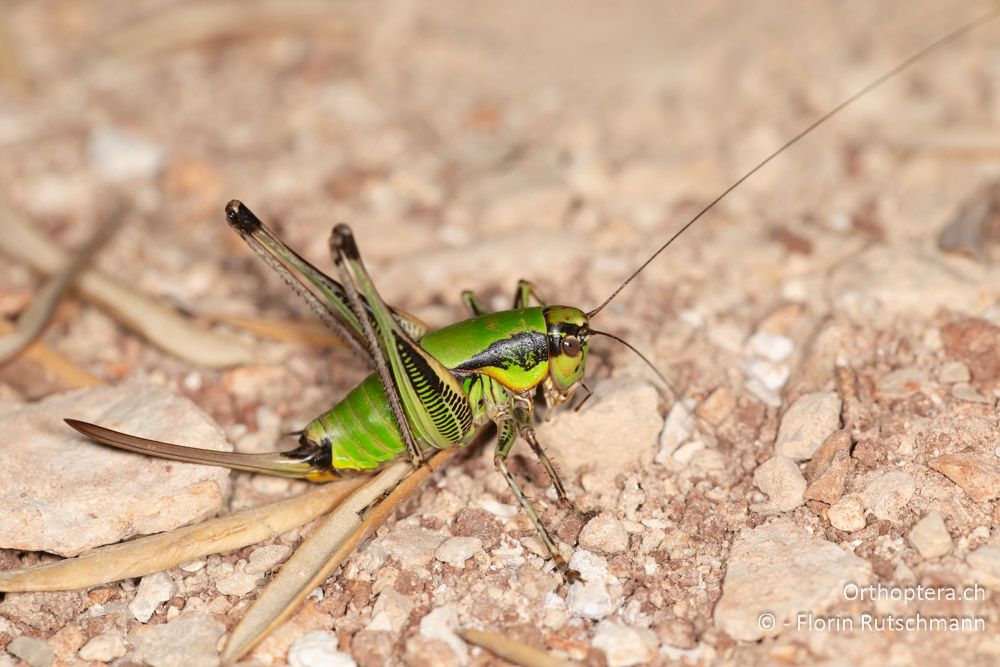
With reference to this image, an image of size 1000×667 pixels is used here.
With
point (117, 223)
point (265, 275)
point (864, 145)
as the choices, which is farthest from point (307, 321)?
point (864, 145)

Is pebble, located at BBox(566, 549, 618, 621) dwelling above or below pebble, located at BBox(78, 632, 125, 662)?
above

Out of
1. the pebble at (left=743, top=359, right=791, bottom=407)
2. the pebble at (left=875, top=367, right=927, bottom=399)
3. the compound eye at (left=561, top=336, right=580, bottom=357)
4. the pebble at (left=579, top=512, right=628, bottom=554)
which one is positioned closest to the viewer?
the pebble at (left=579, top=512, right=628, bottom=554)

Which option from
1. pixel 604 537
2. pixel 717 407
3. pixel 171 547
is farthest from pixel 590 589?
pixel 171 547

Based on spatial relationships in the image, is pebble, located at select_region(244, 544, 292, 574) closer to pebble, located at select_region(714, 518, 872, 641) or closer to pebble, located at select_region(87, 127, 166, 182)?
pebble, located at select_region(714, 518, 872, 641)

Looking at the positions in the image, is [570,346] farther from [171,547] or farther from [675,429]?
[171,547]

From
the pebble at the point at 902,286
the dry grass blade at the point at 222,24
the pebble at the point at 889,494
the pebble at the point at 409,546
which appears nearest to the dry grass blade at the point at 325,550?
the pebble at the point at 409,546

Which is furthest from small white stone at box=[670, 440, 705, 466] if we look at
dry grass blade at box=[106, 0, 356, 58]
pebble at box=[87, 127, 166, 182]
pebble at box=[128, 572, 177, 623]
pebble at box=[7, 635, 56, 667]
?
dry grass blade at box=[106, 0, 356, 58]

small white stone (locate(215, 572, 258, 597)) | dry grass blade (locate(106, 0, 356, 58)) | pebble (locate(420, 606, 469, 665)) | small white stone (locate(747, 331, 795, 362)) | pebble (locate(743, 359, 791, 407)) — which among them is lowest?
pebble (locate(420, 606, 469, 665))
